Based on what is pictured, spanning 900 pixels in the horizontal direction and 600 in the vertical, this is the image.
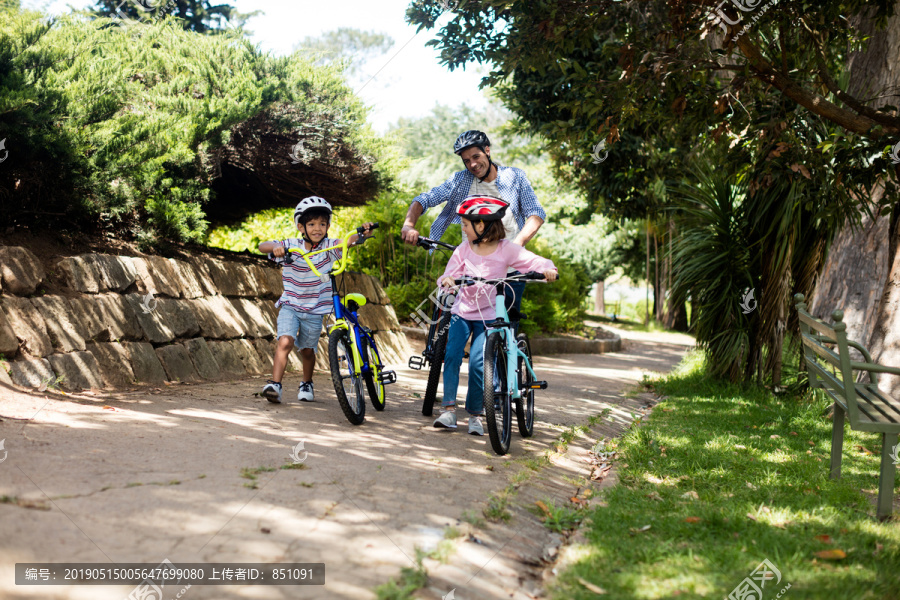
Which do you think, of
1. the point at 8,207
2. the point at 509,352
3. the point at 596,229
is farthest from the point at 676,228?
the point at 596,229

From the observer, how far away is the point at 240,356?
7289mm

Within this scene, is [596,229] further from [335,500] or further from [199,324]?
[335,500]

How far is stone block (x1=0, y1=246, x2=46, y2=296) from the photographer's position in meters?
5.39

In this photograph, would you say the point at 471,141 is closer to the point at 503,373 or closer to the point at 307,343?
the point at 503,373

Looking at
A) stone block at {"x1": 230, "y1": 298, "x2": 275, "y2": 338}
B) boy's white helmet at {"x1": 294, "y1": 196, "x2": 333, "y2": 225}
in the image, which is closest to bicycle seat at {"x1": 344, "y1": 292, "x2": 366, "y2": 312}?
boy's white helmet at {"x1": 294, "y1": 196, "x2": 333, "y2": 225}

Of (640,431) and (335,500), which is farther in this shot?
(640,431)

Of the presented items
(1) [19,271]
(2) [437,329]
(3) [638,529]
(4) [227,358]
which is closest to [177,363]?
(4) [227,358]

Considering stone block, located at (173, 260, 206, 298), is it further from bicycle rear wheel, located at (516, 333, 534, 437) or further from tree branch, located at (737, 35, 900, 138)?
tree branch, located at (737, 35, 900, 138)

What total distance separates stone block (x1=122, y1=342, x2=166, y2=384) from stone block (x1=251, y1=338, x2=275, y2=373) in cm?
140

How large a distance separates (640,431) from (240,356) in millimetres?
4146

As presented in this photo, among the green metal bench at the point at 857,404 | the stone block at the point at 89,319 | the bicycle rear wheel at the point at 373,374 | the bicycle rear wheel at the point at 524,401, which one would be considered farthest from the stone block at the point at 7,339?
the green metal bench at the point at 857,404

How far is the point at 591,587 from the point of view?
2639mm

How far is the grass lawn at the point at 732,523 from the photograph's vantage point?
2648mm

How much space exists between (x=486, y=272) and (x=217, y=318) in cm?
355
